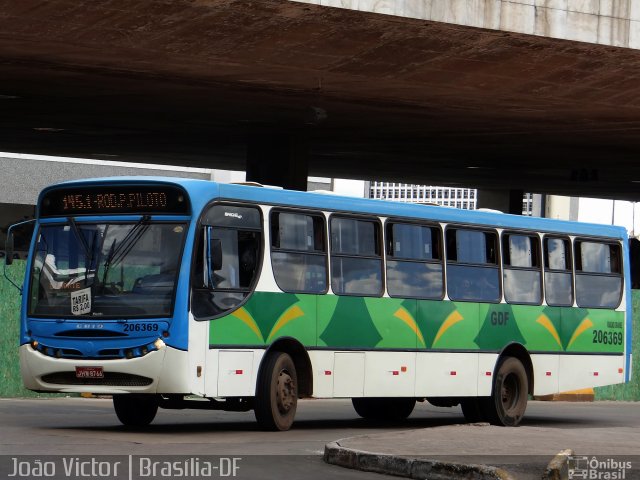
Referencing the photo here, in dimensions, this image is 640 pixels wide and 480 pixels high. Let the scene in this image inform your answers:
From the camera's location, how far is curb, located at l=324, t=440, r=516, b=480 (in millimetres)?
11523

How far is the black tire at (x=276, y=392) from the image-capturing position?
663 inches

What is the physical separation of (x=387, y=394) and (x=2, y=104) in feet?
49.1

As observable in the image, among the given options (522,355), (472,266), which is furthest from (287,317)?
(522,355)

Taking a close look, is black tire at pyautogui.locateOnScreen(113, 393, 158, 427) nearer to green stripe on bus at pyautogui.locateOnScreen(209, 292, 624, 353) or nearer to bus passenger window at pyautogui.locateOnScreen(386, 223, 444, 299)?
green stripe on bus at pyautogui.locateOnScreen(209, 292, 624, 353)

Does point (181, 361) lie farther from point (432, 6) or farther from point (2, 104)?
point (2, 104)

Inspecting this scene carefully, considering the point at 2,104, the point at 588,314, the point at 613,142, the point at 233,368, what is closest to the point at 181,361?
the point at 233,368

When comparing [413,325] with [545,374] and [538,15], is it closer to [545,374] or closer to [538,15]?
[545,374]

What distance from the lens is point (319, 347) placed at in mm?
17828

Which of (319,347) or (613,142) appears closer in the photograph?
(319,347)

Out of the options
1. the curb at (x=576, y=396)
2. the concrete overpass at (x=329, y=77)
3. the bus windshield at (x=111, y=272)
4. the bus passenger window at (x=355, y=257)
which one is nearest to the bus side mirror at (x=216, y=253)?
the bus windshield at (x=111, y=272)

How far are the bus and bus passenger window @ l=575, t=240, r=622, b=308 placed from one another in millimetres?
394

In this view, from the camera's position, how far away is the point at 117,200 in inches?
653

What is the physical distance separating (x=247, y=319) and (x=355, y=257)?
222 cm

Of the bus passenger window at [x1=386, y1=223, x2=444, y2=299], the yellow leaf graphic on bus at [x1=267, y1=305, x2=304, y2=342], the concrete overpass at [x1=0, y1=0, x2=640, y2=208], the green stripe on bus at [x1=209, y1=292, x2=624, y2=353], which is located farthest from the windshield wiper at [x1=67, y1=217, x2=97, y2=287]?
the bus passenger window at [x1=386, y1=223, x2=444, y2=299]
